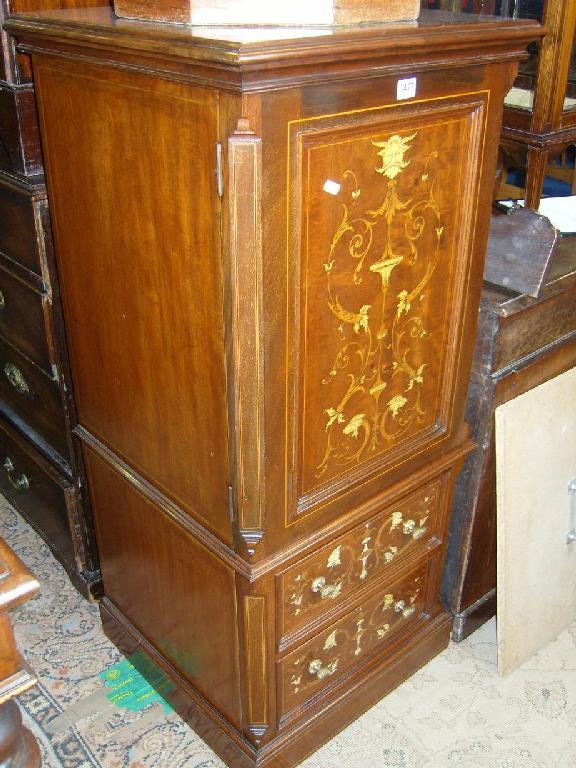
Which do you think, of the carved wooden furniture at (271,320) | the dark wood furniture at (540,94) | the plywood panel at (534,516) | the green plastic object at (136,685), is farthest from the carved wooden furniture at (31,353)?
the dark wood furniture at (540,94)

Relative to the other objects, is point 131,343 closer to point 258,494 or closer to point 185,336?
point 185,336

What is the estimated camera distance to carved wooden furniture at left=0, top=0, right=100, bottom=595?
160 centimetres

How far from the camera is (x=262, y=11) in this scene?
3.69 ft

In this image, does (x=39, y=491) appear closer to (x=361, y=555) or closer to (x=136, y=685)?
(x=136, y=685)

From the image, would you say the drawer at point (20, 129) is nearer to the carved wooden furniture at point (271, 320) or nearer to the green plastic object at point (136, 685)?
the carved wooden furniture at point (271, 320)

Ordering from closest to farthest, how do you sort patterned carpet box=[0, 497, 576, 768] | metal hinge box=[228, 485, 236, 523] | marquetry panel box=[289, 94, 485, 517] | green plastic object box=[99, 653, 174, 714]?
marquetry panel box=[289, 94, 485, 517]
metal hinge box=[228, 485, 236, 523]
patterned carpet box=[0, 497, 576, 768]
green plastic object box=[99, 653, 174, 714]

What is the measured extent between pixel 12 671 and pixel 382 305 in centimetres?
81

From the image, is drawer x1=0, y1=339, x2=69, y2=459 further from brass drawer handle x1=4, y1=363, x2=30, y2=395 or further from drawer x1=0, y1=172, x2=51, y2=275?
drawer x1=0, y1=172, x2=51, y2=275

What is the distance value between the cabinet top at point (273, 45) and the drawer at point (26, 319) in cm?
63

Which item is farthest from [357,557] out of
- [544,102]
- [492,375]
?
[544,102]

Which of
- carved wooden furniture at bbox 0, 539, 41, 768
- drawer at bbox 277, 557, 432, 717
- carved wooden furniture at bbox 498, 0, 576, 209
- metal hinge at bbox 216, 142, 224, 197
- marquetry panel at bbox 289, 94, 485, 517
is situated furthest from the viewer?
carved wooden furniture at bbox 498, 0, 576, 209

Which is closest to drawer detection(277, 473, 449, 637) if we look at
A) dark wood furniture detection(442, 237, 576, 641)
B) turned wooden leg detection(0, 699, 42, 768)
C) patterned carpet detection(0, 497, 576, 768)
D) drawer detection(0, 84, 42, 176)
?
dark wood furniture detection(442, 237, 576, 641)

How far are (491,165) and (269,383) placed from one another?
598 mm

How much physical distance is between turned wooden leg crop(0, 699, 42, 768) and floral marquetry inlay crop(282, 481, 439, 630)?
56 centimetres
